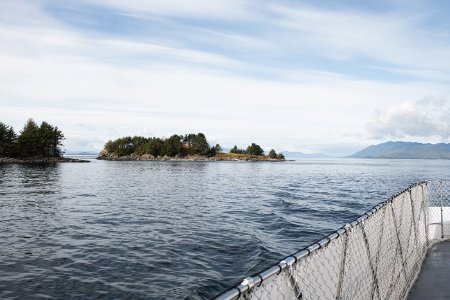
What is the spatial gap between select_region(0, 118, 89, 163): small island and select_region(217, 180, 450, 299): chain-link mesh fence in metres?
148

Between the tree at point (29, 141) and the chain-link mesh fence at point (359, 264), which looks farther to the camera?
the tree at point (29, 141)

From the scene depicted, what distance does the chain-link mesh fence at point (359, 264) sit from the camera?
12.0ft

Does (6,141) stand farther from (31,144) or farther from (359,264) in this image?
(359,264)

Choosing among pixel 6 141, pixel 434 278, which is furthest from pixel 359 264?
pixel 6 141

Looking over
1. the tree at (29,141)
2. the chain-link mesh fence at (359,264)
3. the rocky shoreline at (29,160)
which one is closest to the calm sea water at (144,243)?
the chain-link mesh fence at (359,264)

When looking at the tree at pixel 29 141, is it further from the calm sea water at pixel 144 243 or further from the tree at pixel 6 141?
the calm sea water at pixel 144 243

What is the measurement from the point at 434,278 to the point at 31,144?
159 metres

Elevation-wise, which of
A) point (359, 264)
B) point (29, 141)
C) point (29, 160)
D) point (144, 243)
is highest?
point (29, 141)

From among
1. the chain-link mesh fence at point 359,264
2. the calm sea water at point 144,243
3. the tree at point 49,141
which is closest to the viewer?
the chain-link mesh fence at point 359,264

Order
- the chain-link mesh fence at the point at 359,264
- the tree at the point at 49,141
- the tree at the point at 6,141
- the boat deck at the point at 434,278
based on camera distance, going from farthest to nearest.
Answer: the tree at the point at 49,141, the tree at the point at 6,141, the boat deck at the point at 434,278, the chain-link mesh fence at the point at 359,264

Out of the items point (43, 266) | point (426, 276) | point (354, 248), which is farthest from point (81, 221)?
point (354, 248)

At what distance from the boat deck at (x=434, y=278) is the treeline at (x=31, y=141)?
148 meters

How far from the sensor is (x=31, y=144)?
14750 centimetres

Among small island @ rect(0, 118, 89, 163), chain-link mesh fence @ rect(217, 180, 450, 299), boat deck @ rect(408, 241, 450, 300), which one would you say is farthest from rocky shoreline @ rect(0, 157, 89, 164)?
chain-link mesh fence @ rect(217, 180, 450, 299)
